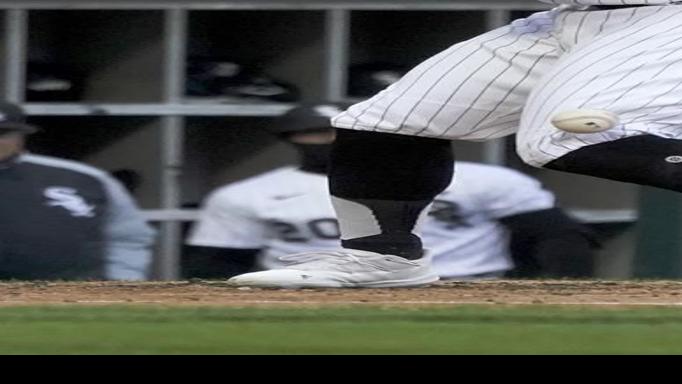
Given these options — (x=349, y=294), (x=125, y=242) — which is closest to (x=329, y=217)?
(x=125, y=242)

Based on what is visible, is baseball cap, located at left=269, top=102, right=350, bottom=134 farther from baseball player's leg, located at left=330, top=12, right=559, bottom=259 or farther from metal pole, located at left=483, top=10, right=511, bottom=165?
baseball player's leg, located at left=330, top=12, right=559, bottom=259

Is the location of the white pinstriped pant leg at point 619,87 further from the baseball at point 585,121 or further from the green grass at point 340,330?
the green grass at point 340,330

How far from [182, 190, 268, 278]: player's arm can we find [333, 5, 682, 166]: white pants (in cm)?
167

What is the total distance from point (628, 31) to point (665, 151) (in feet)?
0.97

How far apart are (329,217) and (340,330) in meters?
2.48

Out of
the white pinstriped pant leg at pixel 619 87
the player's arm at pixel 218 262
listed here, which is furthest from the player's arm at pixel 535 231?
the white pinstriped pant leg at pixel 619 87

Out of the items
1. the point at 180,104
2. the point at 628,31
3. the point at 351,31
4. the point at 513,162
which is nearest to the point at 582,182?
the point at 513,162

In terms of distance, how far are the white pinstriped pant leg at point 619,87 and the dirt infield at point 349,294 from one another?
1.74 feet

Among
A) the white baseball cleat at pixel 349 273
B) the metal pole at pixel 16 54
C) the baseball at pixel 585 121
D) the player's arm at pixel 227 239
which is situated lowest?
the white baseball cleat at pixel 349 273

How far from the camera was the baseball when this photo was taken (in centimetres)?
A: 413

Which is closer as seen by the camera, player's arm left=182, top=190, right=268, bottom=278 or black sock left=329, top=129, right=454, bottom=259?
black sock left=329, top=129, right=454, bottom=259

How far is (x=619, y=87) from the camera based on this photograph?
4.20 m

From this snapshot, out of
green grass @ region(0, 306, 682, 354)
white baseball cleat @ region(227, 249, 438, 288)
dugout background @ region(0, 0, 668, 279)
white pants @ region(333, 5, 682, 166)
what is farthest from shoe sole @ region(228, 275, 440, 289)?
dugout background @ region(0, 0, 668, 279)

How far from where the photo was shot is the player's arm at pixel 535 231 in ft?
21.9
